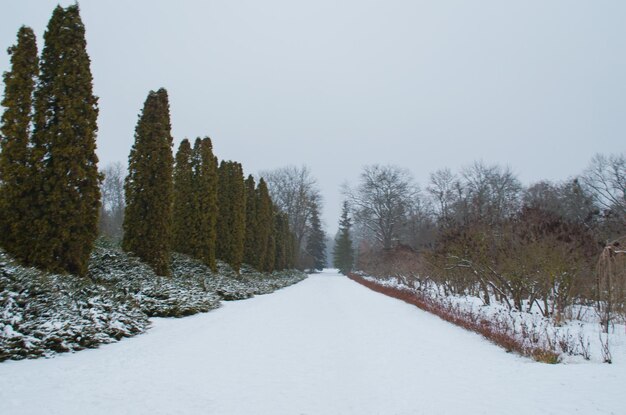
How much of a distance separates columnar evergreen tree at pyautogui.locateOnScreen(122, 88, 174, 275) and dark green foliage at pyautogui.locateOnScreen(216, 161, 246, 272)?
310 inches

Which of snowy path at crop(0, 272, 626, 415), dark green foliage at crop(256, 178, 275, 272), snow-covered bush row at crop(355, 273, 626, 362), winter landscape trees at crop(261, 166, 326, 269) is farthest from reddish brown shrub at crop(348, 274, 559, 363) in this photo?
winter landscape trees at crop(261, 166, 326, 269)

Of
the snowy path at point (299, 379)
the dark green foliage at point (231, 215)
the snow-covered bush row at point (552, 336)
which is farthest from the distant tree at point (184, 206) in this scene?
the snow-covered bush row at point (552, 336)

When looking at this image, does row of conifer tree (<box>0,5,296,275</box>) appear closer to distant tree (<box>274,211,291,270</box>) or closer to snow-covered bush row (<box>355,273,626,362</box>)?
snow-covered bush row (<box>355,273,626,362</box>)

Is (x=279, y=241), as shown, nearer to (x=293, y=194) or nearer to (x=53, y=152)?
(x=293, y=194)

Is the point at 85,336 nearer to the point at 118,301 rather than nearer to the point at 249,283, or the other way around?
the point at 118,301

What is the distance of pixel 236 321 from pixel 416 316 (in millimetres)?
5284

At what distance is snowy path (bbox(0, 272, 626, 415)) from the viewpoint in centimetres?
380

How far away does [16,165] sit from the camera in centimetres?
818

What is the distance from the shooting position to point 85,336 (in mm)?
5902

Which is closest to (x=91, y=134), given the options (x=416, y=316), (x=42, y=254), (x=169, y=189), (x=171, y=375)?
(x=42, y=254)

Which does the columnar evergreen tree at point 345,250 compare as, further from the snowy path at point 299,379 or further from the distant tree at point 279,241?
the snowy path at point 299,379

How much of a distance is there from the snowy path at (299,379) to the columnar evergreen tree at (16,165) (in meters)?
3.96

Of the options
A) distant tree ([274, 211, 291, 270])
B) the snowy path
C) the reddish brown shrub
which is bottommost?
the snowy path

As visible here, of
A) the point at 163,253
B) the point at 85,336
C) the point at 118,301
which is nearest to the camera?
the point at 85,336
